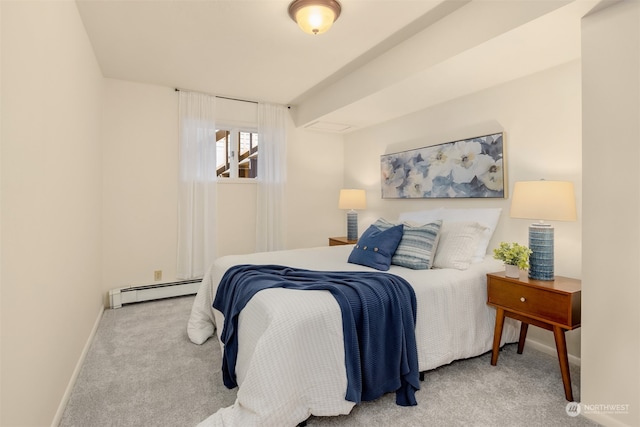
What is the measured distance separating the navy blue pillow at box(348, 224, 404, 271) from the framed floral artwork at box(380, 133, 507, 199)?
0.88 metres

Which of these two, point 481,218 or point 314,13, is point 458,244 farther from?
point 314,13

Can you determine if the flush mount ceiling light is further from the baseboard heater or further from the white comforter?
the baseboard heater

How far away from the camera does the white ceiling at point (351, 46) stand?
2107mm

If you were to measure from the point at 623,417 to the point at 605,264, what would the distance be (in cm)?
73

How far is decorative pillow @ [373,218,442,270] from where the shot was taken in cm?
243

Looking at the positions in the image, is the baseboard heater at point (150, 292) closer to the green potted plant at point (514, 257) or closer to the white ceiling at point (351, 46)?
the white ceiling at point (351, 46)

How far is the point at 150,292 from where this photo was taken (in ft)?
12.1

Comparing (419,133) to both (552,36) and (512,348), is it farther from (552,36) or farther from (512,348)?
(512,348)

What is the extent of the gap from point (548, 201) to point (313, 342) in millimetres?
1671

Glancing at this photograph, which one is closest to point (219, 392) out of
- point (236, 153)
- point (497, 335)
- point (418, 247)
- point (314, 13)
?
point (418, 247)

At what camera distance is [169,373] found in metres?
2.15

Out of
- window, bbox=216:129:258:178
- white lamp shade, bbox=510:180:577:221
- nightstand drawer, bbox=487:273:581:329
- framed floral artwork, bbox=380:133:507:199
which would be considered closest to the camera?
nightstand drawer, bbox=487:273:581:329

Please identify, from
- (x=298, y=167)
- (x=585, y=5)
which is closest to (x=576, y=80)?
(x=585, y=5)

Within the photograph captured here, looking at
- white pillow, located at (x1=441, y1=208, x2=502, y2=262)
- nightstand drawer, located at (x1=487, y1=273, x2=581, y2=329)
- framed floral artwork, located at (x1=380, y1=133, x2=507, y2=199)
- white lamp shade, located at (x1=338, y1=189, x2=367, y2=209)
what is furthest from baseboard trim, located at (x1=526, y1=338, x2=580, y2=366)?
white lamp shade, located at (x1=338, y1=189, x2=367, y2=209)
